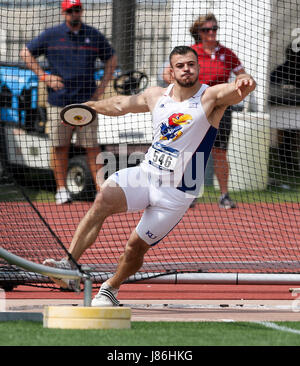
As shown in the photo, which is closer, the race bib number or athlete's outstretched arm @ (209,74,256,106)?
athlete's outstretched arm @ (209,74,256,106)

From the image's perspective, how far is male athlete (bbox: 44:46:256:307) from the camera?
5.98m

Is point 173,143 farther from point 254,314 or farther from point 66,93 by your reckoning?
point 66,93

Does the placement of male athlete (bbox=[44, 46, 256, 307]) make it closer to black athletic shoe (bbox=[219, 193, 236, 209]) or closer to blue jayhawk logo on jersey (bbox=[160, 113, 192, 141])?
blue jayhawk logo on jersey (bbox=[160, 113, 192, 141])

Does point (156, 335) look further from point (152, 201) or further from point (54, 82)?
point (54, 82)

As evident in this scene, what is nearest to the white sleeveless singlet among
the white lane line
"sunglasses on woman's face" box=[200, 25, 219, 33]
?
the white lane line

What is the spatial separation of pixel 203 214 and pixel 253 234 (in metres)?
1.26

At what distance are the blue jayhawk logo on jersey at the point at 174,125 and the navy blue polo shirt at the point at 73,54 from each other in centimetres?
378

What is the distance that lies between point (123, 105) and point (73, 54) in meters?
3.75

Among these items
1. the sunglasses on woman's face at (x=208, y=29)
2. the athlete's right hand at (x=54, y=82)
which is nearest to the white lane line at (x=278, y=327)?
the sunglasses on woman's face at (x=208, y=29)

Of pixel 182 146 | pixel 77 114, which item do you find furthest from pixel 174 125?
pixel 77 114

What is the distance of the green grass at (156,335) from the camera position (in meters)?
4.78

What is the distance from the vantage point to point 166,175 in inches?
237

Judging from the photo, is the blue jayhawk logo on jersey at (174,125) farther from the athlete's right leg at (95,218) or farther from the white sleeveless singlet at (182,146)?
the athlete's right leg at (95,218)

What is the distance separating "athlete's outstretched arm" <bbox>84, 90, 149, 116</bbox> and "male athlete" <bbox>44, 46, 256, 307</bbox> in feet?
0.73
